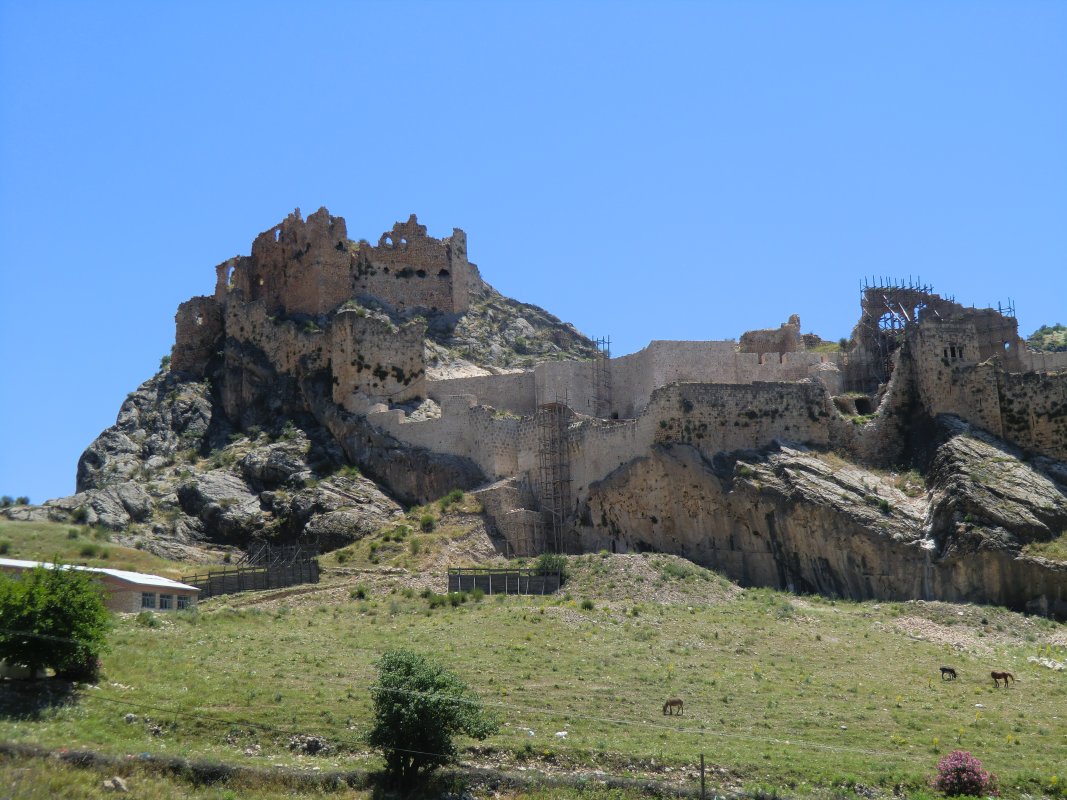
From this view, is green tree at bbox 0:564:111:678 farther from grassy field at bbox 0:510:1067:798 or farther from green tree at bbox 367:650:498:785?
green tree at bbox 367:650:498:785

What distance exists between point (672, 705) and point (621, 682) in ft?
10.2

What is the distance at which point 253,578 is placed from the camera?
5266cm

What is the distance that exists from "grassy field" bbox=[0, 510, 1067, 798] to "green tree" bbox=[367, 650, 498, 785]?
796 millimetres

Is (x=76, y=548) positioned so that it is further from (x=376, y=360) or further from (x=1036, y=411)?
(x=1036, y=411)

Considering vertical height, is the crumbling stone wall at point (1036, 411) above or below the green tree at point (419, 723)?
above

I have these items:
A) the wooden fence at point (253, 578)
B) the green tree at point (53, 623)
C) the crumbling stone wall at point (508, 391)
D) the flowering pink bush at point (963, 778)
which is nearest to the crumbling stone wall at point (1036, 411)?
the crumbling stone wall at point (508, 391)

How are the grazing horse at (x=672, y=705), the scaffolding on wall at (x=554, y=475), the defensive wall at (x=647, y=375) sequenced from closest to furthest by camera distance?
the grazing horse at (x=672, y=705), the scaffolding on wall at (x=554, y=475), the defensive wall at (x=647, y=375)

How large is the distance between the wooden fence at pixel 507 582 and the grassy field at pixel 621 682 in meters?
0.83

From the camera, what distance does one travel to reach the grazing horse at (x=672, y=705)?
35625 mm

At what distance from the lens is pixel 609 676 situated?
39.3 m

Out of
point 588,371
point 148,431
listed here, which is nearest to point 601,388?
point 588,371

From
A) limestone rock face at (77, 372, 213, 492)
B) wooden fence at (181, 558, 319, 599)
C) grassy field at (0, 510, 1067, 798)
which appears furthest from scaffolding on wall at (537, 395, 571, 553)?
limestone rock face at (77, 372, 213, 492)

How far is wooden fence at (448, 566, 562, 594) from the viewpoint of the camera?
165 ft

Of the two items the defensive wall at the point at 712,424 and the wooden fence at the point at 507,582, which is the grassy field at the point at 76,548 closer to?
the wooden fence at the point at 507,582
